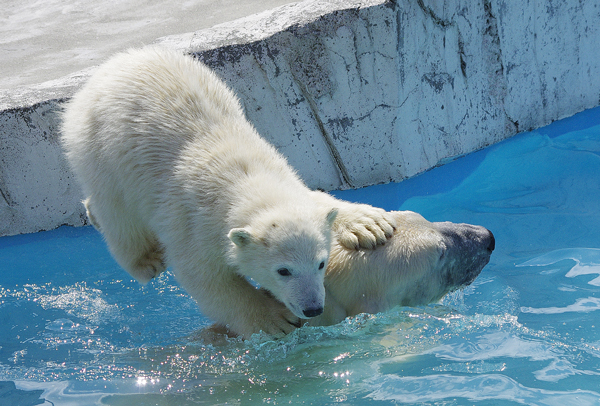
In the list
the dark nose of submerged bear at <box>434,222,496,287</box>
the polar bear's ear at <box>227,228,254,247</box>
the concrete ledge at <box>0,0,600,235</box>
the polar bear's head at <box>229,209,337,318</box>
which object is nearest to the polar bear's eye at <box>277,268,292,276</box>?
the polar bear's head at <box>229,209,337,318</box>

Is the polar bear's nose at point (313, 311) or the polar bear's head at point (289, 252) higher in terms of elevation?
the polar bear's head at point (289, 252)

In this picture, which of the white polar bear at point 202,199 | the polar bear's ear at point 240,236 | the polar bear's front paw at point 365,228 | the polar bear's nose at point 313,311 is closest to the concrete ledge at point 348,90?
the white polar bear at point 202,199

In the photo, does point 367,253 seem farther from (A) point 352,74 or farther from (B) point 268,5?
(B) point 268,5

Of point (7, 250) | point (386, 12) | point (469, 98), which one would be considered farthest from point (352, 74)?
point (7, 250)

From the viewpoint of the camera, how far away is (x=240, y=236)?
2631mm

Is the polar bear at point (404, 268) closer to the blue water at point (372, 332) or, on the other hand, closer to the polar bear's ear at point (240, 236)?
the blue water at point (372, 332)

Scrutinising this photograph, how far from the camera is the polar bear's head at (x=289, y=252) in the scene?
2.58m

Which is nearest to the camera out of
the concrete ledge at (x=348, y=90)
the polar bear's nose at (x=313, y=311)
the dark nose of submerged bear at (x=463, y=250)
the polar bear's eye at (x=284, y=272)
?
the polar bear's nose at (x=313, y=311)

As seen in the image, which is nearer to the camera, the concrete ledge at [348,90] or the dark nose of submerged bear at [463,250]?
the dark nose of submerged bear at [463,250]

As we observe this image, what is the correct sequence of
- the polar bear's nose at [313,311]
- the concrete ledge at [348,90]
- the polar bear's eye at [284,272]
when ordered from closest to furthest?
the polar bear's nose at [313,311] < the polar bear's eye at [284,272] < the concrete ledge at [348,90]

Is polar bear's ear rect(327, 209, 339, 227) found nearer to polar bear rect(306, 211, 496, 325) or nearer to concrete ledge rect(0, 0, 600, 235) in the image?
polar bear rect(306, 211, 496, 325)

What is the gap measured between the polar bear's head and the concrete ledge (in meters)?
2.06

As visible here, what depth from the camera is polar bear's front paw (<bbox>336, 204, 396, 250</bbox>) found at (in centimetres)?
271

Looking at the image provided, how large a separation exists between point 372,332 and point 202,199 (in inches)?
38.9
